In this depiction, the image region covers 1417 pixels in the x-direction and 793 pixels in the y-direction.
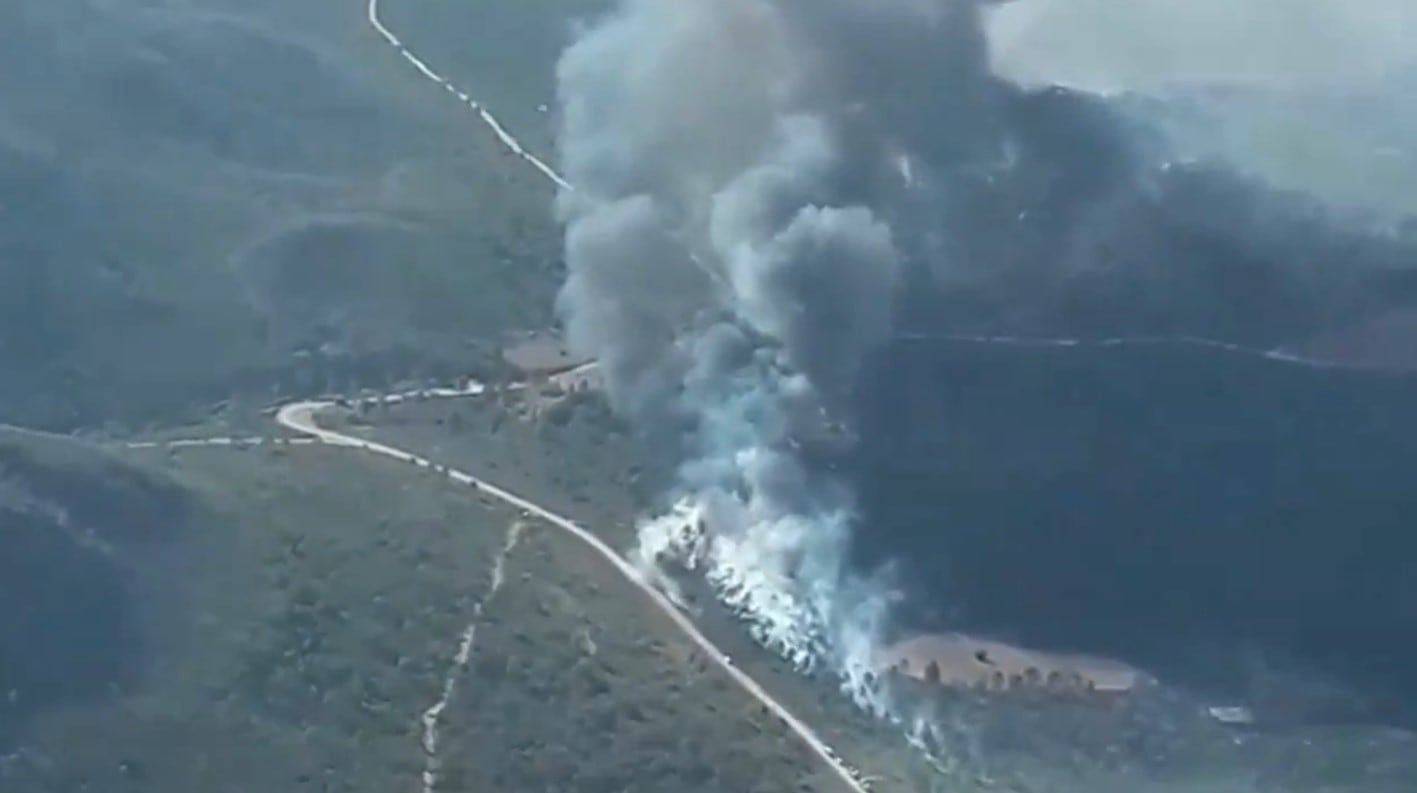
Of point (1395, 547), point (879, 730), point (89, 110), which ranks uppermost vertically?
point (89, 110)

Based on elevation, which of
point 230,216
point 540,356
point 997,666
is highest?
point 230,216

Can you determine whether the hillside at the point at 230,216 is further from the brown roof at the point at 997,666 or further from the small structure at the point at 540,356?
the brown roof at the point at 997,666

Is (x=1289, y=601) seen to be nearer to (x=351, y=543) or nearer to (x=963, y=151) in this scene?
(x=963, y=151)

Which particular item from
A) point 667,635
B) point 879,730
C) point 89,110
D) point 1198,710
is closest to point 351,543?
point 667,635

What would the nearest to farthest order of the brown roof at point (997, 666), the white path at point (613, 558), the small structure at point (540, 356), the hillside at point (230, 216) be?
the white path at point (613, 558) → the brown roof at point (997, 666) → the hillside at point (230, 216) → the small structure at point (540, 356)

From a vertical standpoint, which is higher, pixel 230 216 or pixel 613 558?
pixel 230 216

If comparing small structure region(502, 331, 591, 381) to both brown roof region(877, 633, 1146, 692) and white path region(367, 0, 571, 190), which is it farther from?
brown roof region(877, 633, 1146, 692)

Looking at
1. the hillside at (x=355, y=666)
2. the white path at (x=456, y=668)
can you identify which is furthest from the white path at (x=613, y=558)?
the white path at (x=456, y=668)

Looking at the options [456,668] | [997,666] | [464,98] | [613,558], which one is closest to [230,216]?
[464,98]

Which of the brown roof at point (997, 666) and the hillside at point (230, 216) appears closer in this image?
the brown roof at point (997, 666)

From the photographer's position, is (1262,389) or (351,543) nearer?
(351,543)

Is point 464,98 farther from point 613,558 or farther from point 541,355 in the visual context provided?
point 613,558
